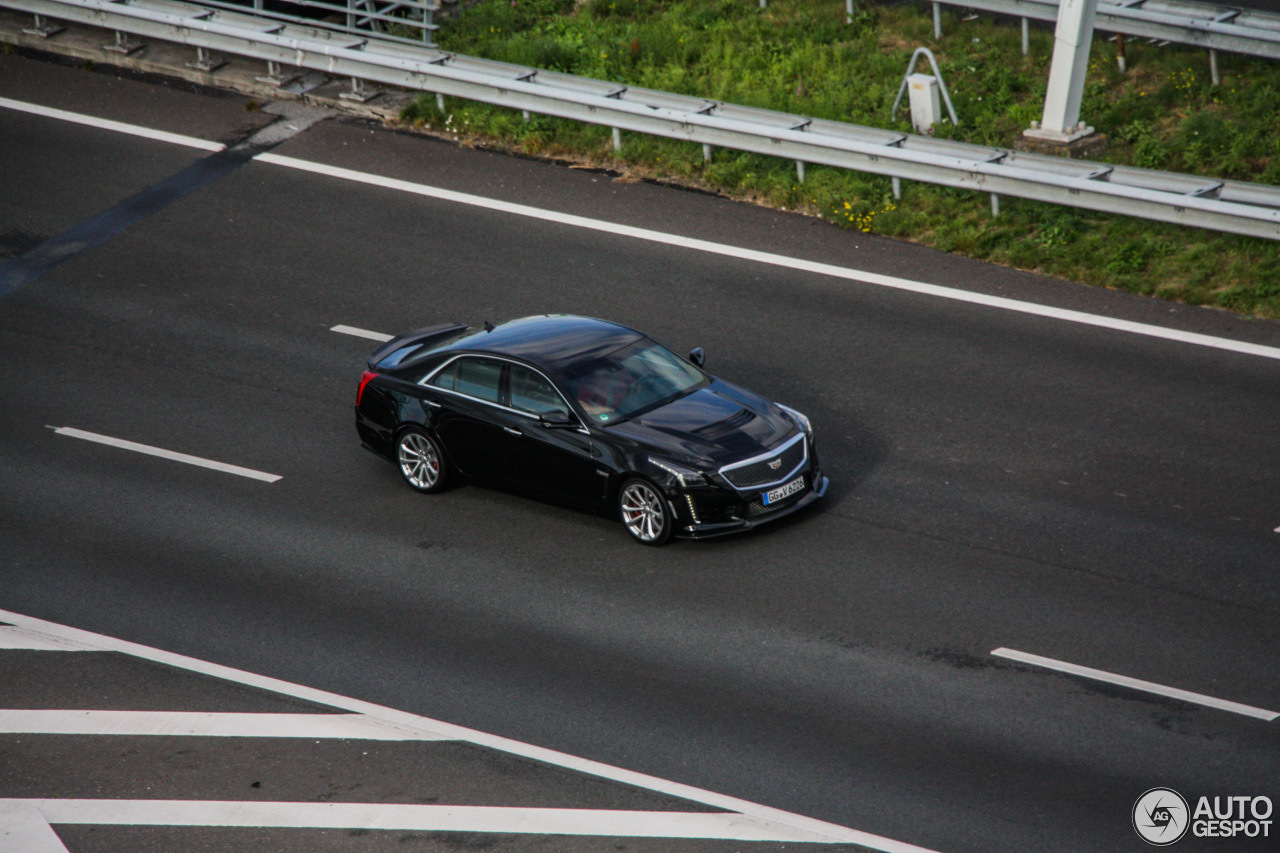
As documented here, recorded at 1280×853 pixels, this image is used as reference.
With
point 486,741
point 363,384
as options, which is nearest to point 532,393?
point 363,384

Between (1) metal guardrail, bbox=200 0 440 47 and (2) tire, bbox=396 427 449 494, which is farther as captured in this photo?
(1) metal guardrail, bbox=200 0 440 47

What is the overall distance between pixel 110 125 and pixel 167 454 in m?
8.50

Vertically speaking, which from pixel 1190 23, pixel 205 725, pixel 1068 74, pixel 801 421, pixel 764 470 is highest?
pixel 1190 23

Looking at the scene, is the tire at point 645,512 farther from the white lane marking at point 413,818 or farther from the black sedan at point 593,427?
the white lane marking at point 413,818

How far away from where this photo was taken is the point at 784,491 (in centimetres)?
1202

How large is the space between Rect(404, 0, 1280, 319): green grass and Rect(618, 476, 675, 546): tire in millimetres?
6513

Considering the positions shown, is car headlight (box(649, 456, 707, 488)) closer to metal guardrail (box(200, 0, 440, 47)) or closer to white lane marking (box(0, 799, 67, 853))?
white lane marking (box(0, 799, 67, 853))

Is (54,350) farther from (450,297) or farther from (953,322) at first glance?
(953,322)

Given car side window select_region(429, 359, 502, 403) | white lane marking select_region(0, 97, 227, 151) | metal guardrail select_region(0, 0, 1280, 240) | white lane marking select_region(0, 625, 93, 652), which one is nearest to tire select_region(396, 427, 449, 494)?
car side window select_region(429, 359, 502, 403)

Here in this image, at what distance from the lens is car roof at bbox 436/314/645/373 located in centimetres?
1274

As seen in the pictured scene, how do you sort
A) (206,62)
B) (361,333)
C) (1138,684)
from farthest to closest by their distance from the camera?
1. (206,62)
2. (361,333)
3. (1138,684)

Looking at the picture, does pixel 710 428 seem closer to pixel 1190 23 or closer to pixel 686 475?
pixel 686 475

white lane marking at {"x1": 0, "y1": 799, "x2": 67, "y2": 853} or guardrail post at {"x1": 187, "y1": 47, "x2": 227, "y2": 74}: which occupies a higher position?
guardrail post at {"x1": 187, "y1": 47, "x2": 227, "y2": 74}

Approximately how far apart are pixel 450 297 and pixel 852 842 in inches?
360
